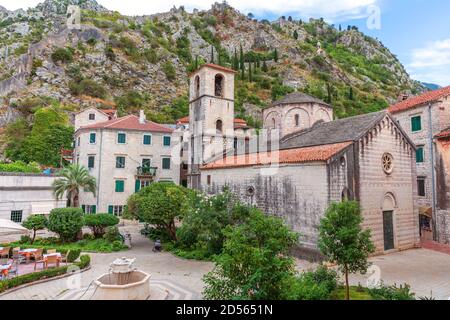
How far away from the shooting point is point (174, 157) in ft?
116

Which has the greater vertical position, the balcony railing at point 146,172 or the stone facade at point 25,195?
the balcony railing at point 146,172

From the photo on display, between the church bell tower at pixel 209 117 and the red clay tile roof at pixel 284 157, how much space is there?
2.91 metres

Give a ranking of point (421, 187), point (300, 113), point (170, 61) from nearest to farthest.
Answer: point (421, 187) < point (300, 113) < point (170, 61)

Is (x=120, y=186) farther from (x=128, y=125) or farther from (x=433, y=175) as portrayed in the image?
(x=433, y=175)

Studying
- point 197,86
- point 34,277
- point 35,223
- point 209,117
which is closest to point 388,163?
point 209,117

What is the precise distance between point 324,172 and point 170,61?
7279 cm

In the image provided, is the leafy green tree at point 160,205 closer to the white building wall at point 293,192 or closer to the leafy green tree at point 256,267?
the white building wall at point 293,192

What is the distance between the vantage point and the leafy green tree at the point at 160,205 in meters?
19.9

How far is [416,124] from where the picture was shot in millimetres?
22703

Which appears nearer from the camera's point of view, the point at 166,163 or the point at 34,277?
the point at 34,277

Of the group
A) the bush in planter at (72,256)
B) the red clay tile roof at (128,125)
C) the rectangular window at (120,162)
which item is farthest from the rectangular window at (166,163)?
the bush in planter at (72,256)

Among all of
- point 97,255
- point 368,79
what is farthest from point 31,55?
point 368,79

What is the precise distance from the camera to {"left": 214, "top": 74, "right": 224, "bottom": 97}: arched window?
98.9 feet

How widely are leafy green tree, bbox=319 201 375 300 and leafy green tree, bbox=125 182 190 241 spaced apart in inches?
439
